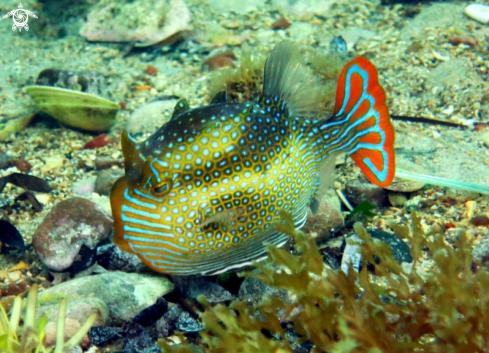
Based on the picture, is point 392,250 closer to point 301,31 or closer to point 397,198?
point 397,198

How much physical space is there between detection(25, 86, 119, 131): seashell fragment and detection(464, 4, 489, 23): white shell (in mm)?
6480

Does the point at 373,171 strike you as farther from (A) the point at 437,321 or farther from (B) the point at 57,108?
(B) the point at 57,108

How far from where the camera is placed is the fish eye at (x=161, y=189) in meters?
2.35

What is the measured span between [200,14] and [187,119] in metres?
6.79

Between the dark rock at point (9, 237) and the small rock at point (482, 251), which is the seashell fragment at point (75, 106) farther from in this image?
the small rock at point (482, 251)

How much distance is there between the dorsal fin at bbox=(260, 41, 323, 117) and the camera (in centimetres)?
278

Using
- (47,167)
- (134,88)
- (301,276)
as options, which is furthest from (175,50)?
(301,276)

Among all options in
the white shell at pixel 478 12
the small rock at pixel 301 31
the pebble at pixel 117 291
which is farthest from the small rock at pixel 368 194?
the white shell at pixel 478 12

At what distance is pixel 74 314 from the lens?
2551 mm

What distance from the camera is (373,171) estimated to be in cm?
298

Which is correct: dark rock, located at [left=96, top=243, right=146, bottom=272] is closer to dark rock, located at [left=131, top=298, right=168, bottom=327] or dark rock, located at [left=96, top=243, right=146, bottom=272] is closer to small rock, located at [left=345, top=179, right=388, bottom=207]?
dark rock, located at [left=131, top=298, right=168, bottom=327]

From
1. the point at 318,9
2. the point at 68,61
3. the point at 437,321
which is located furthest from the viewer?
the point at 318,9

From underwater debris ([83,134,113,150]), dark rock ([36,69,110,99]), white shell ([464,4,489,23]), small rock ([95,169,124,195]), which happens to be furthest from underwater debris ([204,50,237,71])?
white shell ([464,4,489,23])

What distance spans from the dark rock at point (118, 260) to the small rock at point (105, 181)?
1.17 meters
